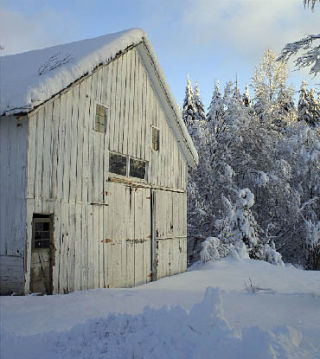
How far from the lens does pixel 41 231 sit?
25.9ft

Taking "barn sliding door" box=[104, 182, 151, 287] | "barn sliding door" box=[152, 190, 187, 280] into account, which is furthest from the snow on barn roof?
"barn sliding door" box=[152, 190, 187, 280]

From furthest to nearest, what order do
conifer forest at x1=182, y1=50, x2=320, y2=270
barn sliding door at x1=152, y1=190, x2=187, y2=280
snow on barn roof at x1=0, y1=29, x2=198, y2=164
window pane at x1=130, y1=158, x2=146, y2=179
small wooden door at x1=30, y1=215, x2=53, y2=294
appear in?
conifer forest at x1=182, y1=50, x2=320, y2=270 < barn sliding door at x1=152, y1=190, x2=187, y2=280 < window pane at x1=130, y1=158, x2=146, y2=179 < small wooden door at x1=30, y1=215, x2=53, y2=294 < snow on barn roof at x1=0, y1=29, x2=198, y2=164

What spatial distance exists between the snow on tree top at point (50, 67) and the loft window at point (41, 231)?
2364mm

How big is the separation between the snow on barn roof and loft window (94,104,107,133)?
1.27m

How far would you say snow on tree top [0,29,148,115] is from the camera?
7094 millimetres

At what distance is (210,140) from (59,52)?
39.9 ft

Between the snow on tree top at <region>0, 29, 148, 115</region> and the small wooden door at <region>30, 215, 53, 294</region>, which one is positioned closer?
the snow on tree top at <region>0, 29, 148, 115</region>

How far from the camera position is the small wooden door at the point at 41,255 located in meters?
7.57

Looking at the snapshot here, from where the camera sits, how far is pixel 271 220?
840 inches

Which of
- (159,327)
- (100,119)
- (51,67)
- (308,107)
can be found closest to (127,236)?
(100,119)

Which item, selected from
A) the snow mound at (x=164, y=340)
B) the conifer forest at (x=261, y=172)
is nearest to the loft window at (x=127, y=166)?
the snow mound at (x=164, y=340)

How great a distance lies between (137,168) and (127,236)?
2.21 m

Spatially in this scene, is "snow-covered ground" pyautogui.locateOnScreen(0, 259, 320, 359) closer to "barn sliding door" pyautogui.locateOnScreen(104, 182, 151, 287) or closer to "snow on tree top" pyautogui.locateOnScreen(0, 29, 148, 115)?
"barn sliding door" pyautogui.locateOnScreen(104, 182, 151, 287)

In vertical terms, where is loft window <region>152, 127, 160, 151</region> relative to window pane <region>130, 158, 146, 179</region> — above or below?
above
